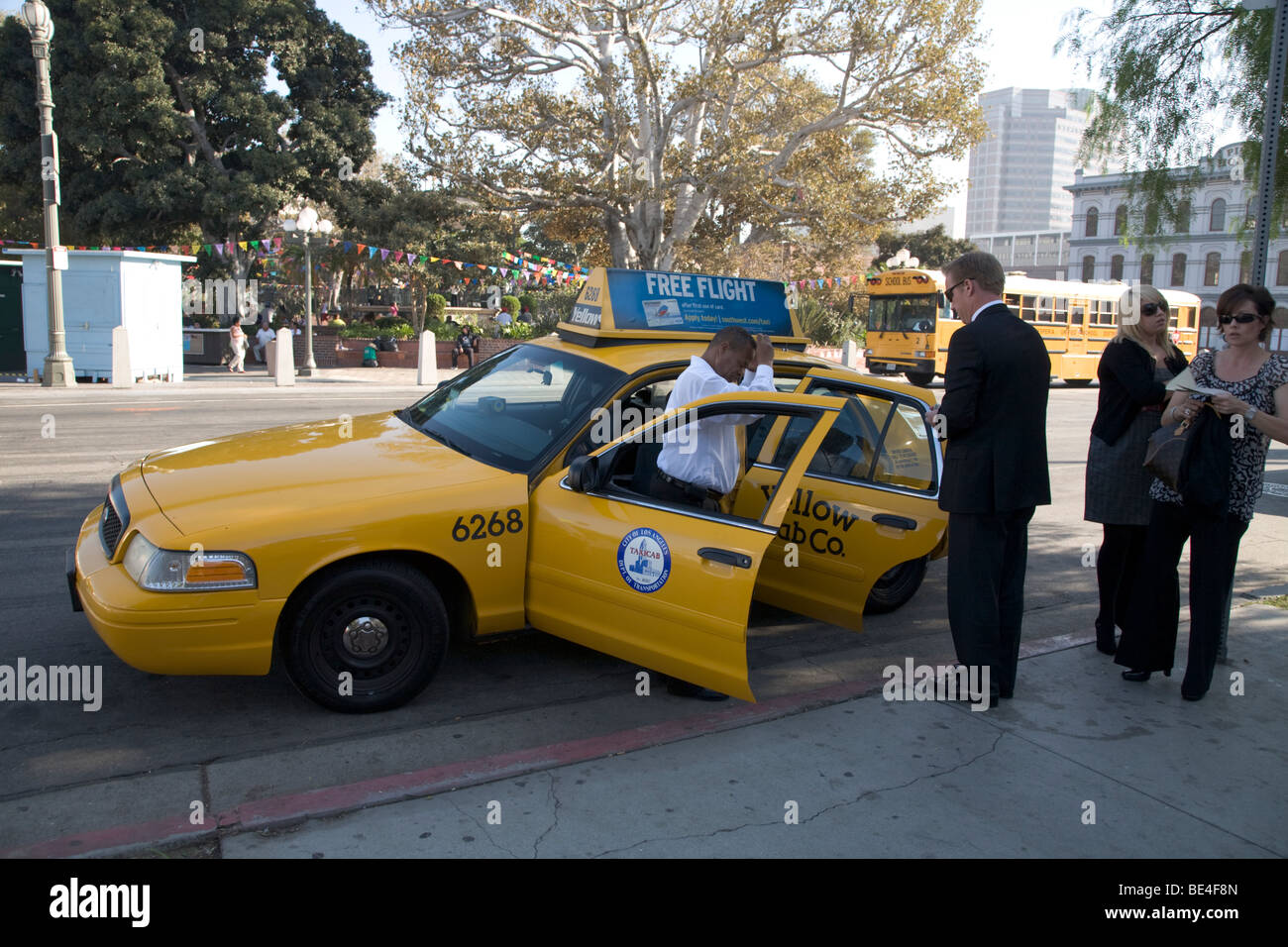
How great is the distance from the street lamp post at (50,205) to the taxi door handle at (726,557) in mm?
18270

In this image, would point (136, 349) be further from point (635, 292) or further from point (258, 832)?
point (258, 832)

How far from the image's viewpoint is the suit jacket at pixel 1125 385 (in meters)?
4.99

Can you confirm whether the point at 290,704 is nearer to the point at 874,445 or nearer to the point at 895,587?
the point at 874,445

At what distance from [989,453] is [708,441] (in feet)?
4.27

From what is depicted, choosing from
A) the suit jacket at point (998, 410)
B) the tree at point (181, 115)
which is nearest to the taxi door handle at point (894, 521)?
the suit jacket at point (998, 410)

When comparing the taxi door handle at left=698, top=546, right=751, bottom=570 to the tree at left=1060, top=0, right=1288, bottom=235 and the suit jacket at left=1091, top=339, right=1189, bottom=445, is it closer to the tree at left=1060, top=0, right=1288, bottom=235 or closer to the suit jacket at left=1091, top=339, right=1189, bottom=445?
the suit jacket at left=1091, top=339, right=1189, bottom=445

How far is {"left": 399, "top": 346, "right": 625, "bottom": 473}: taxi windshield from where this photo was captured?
4.76 m

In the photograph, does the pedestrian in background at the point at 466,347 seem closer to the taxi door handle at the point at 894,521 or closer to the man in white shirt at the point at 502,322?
the man in white shirt at the point at 502,322

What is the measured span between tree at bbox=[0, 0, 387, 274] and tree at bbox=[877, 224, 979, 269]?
40970 mm

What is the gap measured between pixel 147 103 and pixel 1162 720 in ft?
96.3

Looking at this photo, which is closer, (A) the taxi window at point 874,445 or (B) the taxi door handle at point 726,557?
(B) the taxi door handle at point 726,557

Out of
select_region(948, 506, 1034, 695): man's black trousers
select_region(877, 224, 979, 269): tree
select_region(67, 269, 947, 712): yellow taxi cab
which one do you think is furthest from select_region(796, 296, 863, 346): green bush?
select_region(948, 506, 1034, 695): man's black trousers

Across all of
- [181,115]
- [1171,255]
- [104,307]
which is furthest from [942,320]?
[1171,255]
